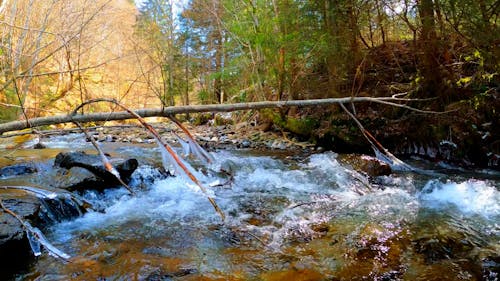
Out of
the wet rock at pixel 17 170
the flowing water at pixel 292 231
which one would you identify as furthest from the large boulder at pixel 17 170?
the flowing water at pixel 292 231

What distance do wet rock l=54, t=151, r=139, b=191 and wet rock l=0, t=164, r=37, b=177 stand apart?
0.40 m

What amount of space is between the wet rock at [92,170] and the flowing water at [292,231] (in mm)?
203

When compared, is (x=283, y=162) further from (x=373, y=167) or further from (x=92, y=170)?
(x=92, y=170)

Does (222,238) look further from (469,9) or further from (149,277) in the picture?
(469,9)

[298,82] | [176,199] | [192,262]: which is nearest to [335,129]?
[298,82]

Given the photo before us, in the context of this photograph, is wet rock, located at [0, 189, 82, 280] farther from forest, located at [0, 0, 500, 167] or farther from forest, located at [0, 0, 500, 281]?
forest, located at [0, 0, 500, 167]

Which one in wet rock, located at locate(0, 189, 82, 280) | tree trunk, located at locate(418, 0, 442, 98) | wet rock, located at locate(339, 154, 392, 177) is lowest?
wet rock, located at locate(339, 154, 392, 177)

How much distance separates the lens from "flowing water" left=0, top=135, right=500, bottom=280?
2998mm

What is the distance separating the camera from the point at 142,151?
360 inches

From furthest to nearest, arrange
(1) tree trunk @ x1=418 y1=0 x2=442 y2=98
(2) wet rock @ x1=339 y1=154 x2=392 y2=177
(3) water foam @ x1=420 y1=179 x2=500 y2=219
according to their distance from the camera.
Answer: (1) tree trunk @ x1=418 y1=0 x2=442 y2=98, (2) wet rock @ x1=339 y1=154 x2=392 y2=177, (3) water foam @ x1=420 y1=179 x2=500 y2=219

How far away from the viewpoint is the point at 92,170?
18.6 ft

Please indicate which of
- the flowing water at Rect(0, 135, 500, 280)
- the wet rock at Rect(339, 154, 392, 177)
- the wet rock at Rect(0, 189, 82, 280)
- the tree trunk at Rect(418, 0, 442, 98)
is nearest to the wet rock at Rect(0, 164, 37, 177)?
the flowing water at Rect(0, 135, 500, 280)

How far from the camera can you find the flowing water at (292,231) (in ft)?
9.84

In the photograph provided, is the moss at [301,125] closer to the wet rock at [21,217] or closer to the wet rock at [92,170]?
the wet rock at [92,170]
